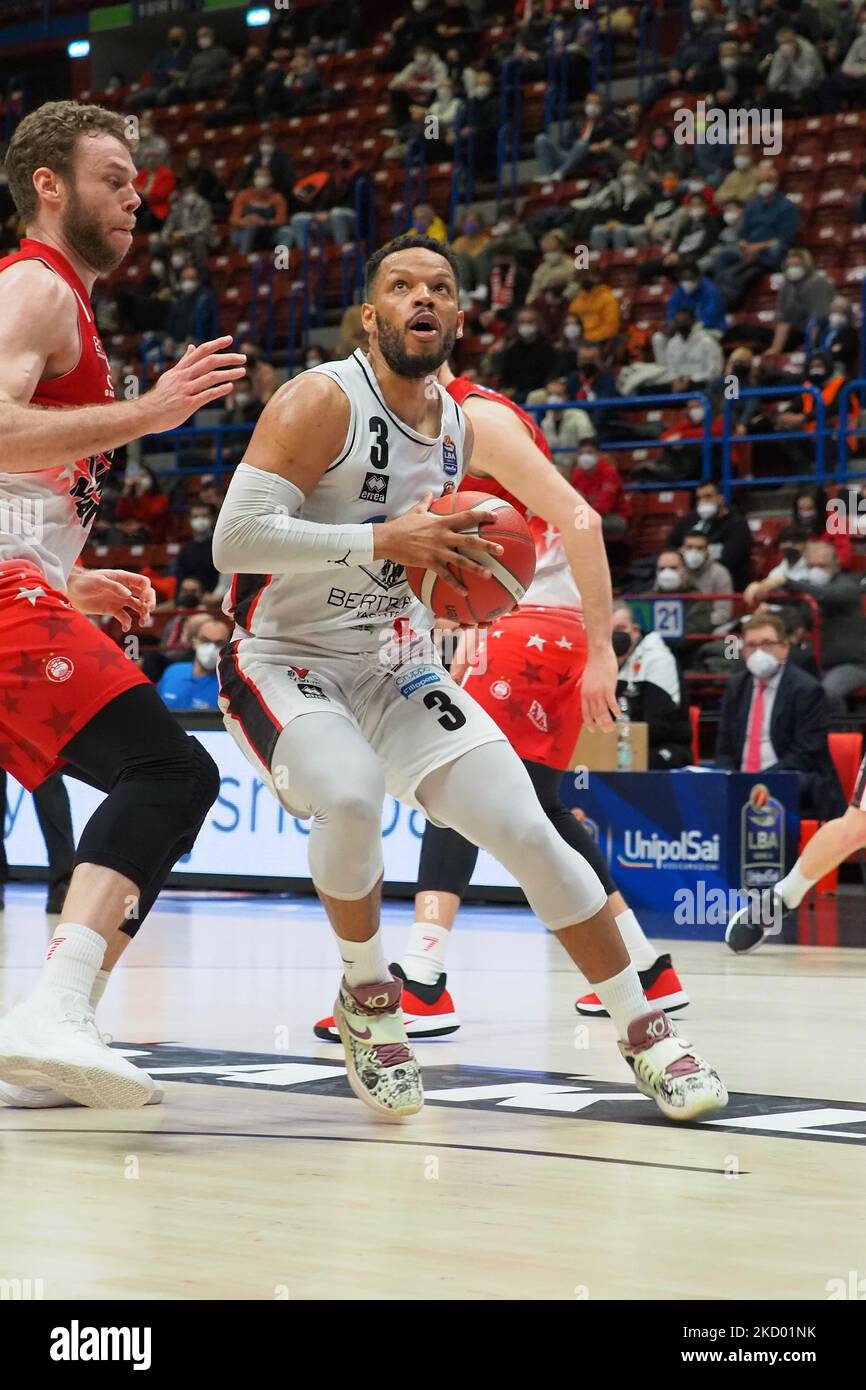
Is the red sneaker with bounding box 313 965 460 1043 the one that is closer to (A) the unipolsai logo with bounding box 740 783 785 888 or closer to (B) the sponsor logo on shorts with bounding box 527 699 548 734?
(B) the sponsor logo on shorts with bounding box 527 699 548 734

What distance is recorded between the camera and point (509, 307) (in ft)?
57.8

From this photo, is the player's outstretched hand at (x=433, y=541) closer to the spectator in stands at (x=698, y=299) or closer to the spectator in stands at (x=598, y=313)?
the spectator in stands at (x=698, y=299)

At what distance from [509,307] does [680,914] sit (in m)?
9.54

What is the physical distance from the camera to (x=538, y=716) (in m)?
5.84

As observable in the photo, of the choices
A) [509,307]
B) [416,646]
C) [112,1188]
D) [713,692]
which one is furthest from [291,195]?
[112,1188]

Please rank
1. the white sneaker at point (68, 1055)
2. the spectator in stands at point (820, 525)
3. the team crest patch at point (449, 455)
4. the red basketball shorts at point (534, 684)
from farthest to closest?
1. the spectator in stands at point (820, 525)
2. the red basketball shorts at point (534, 684)
3. the team crest patch at point (449, 455)
4. the white sneaker at point (68, 1055)

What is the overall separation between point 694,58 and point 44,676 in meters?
15.5

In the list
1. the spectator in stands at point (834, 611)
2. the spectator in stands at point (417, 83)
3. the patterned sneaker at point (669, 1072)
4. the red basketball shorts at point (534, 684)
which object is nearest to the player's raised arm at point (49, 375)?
the patterned sneaker at point (669, 1072)

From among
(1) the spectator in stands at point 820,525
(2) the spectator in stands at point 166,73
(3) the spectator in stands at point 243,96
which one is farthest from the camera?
(2) the spectator in stands at point 166,73

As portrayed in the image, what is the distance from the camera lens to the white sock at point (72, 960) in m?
Result: 3.80

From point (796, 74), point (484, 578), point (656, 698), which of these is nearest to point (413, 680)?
point (484, 578)

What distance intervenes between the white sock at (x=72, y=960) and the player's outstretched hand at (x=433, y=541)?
100 cm

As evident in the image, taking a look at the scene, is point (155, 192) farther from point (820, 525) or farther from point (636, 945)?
point (636, 945)

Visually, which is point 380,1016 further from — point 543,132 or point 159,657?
point 543,132
